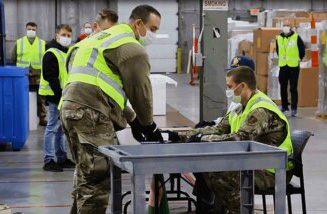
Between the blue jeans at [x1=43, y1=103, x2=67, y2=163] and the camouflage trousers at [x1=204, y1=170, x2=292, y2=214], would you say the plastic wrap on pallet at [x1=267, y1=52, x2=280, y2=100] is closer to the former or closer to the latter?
the blue jeans at [x1=43, y1=103, x2=67, y2=163]

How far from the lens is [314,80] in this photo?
17.5 meters

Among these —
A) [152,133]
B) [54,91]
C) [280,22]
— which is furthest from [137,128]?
[280,22]

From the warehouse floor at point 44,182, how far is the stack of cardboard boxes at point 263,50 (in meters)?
5.41

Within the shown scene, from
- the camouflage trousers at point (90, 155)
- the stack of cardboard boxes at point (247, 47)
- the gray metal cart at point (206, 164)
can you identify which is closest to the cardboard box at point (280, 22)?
the stack of cardboard boxes at point (247, 47)

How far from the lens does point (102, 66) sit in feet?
17.8

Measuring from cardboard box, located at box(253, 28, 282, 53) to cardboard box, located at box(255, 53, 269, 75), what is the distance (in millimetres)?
125

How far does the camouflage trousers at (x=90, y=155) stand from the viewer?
543cm

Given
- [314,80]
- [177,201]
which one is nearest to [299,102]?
[314,80]

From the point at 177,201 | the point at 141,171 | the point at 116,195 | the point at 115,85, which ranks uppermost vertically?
the point at 115,85

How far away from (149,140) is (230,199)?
847 mm

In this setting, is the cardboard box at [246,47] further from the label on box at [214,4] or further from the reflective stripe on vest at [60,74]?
the reflective stripe on vest at [60,74]

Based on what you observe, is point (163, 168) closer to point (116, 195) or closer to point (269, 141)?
point (116, 195)

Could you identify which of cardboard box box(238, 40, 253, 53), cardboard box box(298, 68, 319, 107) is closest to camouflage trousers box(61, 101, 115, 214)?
cardboard box box(298, 68, 319, 107)

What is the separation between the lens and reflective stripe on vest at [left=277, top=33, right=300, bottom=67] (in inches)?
639
